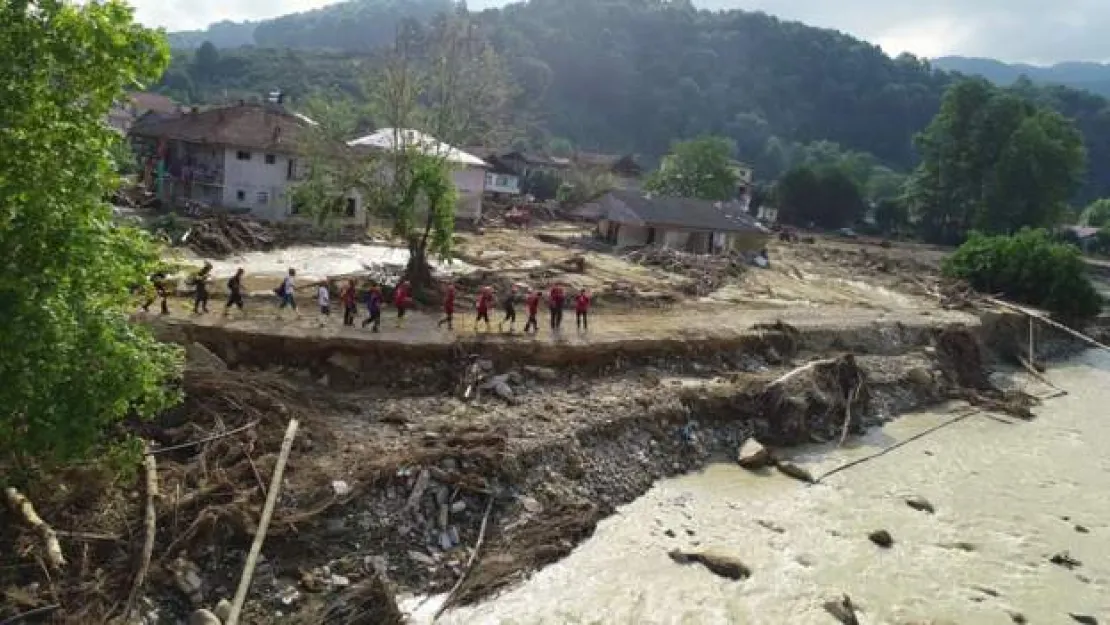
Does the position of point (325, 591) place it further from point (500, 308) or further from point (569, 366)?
point (500, 308)

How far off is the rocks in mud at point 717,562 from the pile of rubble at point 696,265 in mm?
23541

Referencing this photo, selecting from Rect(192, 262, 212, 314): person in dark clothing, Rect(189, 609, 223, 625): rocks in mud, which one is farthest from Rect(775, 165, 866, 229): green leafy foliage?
Rect(189, 609, 223, 625): rocks in mud

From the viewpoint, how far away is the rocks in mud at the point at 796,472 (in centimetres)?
2088

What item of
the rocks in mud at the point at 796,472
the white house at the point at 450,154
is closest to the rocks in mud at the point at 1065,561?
the rocks in mud at the point at 796,472

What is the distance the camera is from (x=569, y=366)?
23.3m

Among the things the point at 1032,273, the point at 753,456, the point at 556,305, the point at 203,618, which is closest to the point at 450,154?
the point at 556,305

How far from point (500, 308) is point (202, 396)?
1325 cm

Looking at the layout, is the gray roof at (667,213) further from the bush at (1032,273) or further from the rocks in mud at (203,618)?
the rocks in mud at (203,618)

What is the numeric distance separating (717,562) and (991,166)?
84112mm

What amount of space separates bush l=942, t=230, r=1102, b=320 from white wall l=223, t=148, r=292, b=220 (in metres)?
42.5

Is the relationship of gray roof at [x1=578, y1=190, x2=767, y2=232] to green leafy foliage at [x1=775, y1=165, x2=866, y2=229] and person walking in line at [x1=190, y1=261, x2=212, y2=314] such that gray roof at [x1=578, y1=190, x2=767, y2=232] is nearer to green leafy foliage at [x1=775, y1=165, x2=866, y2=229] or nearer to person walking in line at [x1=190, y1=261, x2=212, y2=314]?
person walking in line at [x1=190, y1=261, x2=212, y2=314]

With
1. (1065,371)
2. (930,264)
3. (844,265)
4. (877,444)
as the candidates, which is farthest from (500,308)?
(930,264)

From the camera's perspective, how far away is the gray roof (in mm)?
53531

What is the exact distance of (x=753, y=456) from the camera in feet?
69.0
